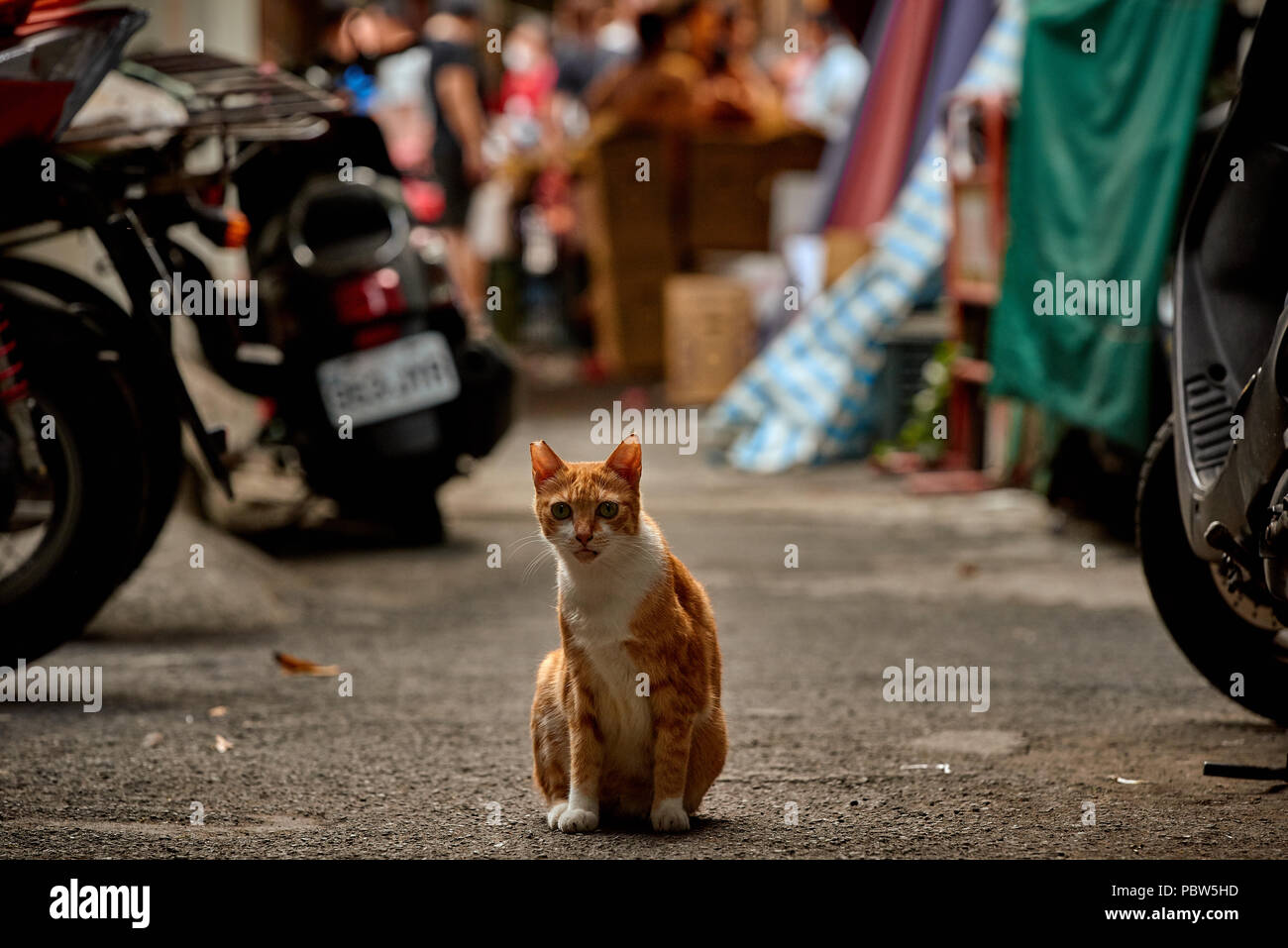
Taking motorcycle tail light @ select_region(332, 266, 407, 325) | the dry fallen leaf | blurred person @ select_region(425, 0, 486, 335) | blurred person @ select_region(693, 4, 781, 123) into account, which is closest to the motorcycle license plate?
motorcycle tail light @ select_region(332, 266, 407, 325)

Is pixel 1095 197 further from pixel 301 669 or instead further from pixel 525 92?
pixel 525 92

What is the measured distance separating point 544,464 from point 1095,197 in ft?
14.4

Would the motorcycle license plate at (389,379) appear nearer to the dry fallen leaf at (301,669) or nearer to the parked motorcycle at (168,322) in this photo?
the parked motorcycle at (168,322)

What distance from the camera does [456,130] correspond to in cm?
1297

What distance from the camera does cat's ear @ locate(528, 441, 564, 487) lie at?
12.0 feet

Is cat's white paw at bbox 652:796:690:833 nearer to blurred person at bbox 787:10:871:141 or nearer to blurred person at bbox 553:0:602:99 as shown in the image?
blurred person at bbox 787:10:871:141

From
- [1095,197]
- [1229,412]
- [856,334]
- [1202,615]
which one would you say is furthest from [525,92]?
[1229,412]

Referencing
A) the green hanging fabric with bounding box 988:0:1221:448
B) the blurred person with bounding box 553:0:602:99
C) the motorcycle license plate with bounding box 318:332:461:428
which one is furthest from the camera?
the blurred person with bounding box 553:0:602:99

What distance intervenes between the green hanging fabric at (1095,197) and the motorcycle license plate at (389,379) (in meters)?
2.55

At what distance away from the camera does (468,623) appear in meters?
6.08

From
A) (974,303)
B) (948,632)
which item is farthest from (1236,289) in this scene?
(974,303)

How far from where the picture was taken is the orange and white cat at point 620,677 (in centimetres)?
345

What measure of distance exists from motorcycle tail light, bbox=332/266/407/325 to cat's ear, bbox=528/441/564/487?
337 centimetres
